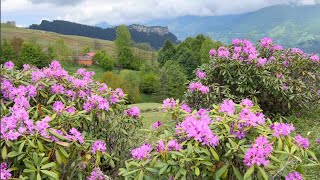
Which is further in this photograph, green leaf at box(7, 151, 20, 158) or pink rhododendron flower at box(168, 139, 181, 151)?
pink rhododendron flower at box(168, 139, 181, 151)

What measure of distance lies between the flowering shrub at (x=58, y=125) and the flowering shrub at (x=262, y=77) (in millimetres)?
2771

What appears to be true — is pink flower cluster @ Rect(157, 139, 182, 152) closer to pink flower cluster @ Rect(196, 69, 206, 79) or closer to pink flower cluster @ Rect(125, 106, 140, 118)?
pink flower cluster @ Rect(125, 106, 140, 118)

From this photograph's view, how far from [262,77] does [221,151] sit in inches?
193

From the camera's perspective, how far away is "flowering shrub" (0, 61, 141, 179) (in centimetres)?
293

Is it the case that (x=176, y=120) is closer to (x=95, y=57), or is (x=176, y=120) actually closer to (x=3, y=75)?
(x=3, y=75)

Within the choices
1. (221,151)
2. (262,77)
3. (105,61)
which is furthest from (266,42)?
(105,61)

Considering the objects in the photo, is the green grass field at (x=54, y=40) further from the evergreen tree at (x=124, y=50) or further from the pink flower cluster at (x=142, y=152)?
the pink flower cluster at (x=142, y=152)

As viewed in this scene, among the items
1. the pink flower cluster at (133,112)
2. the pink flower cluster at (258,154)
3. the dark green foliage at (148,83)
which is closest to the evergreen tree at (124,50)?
the dark green foliage at (148,83)

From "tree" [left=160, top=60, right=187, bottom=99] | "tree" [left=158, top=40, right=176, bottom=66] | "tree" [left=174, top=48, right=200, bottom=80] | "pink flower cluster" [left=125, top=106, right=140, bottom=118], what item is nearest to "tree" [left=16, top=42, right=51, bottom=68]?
"tree" [left=158, top=40, right=176, bottom=66]

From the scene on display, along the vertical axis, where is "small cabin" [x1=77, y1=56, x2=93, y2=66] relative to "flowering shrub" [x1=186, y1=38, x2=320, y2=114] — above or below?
below

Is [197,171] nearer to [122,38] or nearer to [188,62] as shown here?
[188,62]

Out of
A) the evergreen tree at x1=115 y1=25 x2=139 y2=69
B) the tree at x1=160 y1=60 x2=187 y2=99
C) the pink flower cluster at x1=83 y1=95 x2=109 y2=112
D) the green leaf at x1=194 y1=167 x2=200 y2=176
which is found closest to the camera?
the green leaf at x1=194 y1=167 x2=200 y2=176

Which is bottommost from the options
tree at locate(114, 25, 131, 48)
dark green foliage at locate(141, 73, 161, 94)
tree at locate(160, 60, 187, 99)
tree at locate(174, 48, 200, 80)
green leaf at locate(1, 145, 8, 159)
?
dark green foliage at locate(141, 73, 161, 94)

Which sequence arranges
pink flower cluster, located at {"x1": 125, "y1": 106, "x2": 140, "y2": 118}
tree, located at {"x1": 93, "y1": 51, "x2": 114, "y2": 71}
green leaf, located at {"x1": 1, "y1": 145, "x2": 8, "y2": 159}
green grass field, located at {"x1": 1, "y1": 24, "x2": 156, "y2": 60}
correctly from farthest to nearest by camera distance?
1. green grass field, located at {"x1": 1, "y1": 24, "x2": 156, "y2": 60}
2. tree, located at {"x1": 93, "y1": 51, "x2": 114, "y2": 71}
3. pink flower cluster, located at {"x1": 125, "y1": 106, "x2": 140, "y2": 118}
4. green leaf, located at {"x1": 1, "y1": 145, "x2": 8, "y2": 159}
